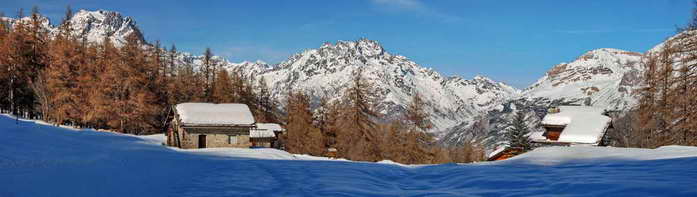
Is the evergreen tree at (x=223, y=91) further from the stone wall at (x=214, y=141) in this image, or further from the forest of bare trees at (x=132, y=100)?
Result: the stone wall at (x=214, y=141)

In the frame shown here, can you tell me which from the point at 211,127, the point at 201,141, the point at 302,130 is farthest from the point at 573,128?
the point at 201,141

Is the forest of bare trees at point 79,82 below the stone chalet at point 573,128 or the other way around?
the other way around

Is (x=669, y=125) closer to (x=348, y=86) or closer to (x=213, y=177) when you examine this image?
(x=348, y=86)

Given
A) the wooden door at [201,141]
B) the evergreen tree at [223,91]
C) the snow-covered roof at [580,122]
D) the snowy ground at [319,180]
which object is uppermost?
the evergreen tree at [223,91]

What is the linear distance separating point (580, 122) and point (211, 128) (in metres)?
31.8

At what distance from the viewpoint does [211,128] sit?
4072 cm

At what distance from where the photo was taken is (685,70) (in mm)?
29344

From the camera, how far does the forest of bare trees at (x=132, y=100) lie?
4791cm

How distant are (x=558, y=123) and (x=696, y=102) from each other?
13155 mm

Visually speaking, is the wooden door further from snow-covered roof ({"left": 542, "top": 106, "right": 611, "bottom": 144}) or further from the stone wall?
snow-covered roof ({"left": 542, "top": 106, "right": 611, "bottom": 144})

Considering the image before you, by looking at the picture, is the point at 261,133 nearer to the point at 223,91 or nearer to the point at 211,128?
the point at 223,91

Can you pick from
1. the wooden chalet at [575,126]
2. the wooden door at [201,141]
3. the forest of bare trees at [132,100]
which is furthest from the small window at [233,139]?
the wooden chalet at [575,126]

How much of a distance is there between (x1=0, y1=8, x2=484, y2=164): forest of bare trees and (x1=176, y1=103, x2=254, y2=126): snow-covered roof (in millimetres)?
11191

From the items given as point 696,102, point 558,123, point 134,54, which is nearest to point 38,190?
point 696,102
